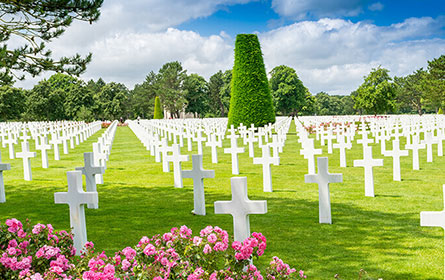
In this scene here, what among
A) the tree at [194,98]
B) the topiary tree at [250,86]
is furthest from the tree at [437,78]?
the tree at [194,98]

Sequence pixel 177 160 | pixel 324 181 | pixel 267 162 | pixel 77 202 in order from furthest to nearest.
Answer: pixel 177 160, pixel 267 162, pixel 324 181, pixel 77 202

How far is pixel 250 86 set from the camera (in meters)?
27.8

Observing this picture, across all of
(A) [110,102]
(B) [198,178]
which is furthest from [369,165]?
(A) [110,102]

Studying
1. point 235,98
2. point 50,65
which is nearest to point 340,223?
point 50,65

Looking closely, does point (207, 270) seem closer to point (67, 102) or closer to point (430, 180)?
point (430, 180)

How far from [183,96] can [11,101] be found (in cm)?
3298

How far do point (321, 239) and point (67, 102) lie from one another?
6436 cm

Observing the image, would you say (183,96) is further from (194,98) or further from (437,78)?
(437,78)

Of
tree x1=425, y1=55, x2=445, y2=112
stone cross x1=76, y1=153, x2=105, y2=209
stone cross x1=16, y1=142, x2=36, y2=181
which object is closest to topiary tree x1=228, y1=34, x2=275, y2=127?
stone cross x1=16, y1=142, x2=36, y2=181

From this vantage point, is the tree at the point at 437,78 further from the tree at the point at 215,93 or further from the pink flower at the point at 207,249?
the tree at the point at 215,93

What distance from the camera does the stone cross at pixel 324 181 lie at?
5965 millimetres

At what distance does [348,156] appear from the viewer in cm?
1516

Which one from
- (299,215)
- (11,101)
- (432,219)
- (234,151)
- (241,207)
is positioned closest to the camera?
(432,219)

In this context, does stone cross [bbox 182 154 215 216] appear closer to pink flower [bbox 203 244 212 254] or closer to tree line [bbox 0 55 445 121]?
pink flower [bbox 203 244 212 254]
